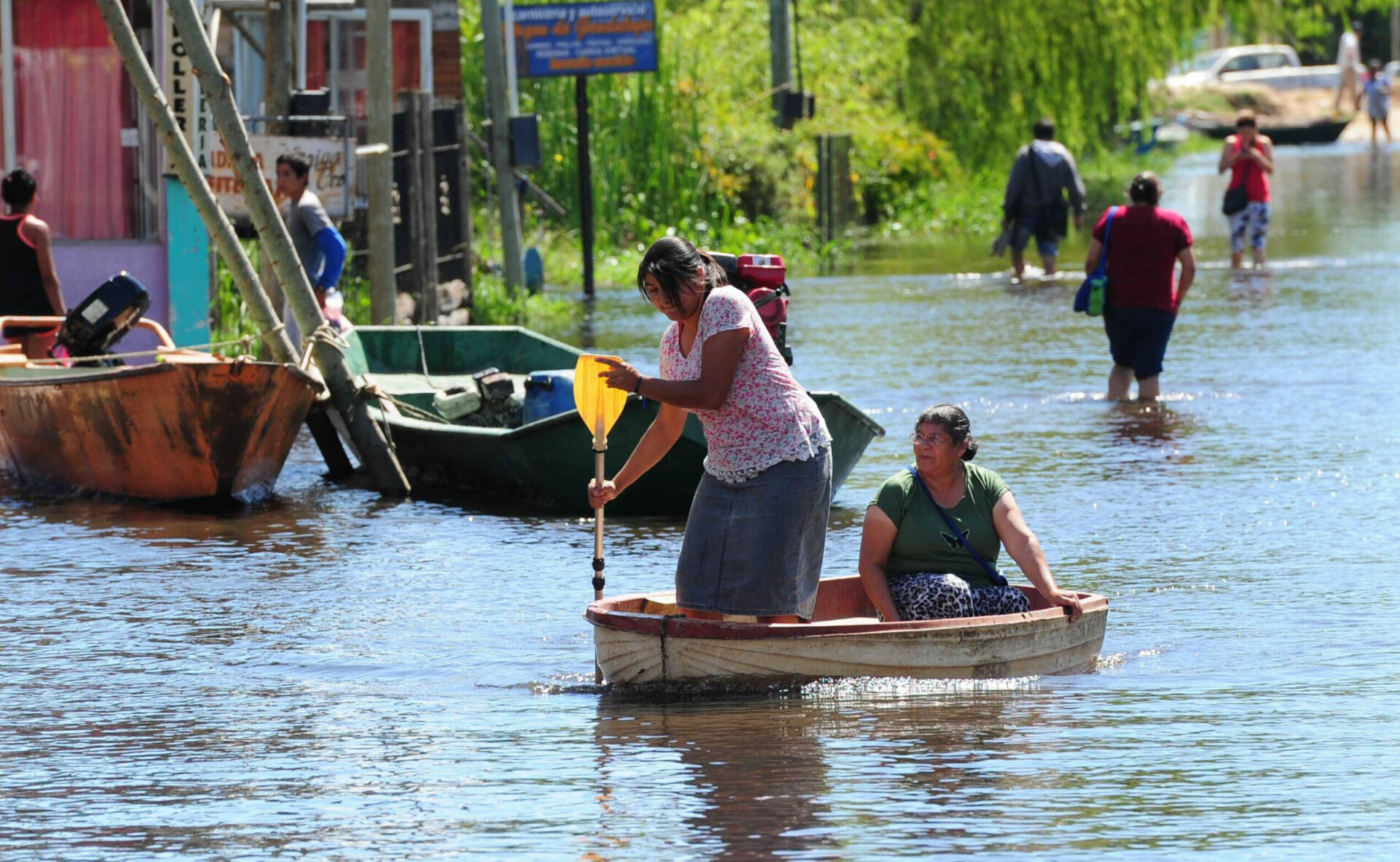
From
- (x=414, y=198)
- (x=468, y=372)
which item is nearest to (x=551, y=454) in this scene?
(x=468, y=372)

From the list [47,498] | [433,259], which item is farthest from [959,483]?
[433,259]

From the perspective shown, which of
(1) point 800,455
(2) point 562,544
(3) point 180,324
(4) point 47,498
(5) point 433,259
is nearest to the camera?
(1) point 800,455

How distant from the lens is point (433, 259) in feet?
64.0

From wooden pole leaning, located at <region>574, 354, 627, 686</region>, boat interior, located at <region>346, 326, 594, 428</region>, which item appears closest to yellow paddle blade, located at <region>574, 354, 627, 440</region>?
wooden pole leaning, located at <region>574, 354, 627, 686</region>

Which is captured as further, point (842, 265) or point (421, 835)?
point (842, 265)

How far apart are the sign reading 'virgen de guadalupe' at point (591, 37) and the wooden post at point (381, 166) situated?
6128 mm

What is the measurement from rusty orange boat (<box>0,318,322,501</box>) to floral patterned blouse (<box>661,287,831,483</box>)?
4.95 m

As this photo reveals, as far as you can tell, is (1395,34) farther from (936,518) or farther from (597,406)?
(597,406)

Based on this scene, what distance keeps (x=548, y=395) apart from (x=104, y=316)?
2.42 meters

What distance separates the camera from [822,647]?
7473 millimetres

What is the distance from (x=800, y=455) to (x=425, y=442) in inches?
219

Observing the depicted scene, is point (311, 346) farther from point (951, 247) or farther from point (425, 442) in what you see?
point (951, 247)

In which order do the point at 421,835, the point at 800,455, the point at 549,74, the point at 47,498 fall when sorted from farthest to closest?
the point at 549,74, the point at 47,498, the point at 800,455, the point at 421,835

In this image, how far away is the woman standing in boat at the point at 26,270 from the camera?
13.4 meters
